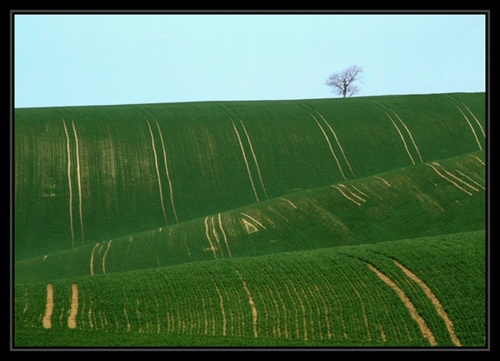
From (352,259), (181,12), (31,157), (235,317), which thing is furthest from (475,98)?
(181,12)

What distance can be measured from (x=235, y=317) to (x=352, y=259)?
5438 millimetres

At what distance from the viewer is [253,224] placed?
34.2 metres

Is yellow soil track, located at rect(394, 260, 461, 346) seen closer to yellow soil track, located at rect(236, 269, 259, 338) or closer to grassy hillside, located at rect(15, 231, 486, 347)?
grassy hillside, located at rect(15, 231, 486, 347)

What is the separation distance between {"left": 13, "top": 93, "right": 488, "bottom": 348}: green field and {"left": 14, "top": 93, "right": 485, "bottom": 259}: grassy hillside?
0.45 ft

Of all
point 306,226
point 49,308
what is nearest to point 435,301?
point 49,308

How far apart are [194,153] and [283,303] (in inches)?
1185

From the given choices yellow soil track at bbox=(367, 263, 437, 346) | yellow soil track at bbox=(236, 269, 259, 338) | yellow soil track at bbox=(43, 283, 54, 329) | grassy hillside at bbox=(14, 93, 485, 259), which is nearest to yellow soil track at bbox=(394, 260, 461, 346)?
yellow soil track at bbox=(367, 263, 437, 346)

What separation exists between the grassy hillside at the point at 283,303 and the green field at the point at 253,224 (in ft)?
0.19

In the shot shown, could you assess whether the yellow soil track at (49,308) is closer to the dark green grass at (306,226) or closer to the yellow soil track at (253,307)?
the yellow soil track at (253,307)

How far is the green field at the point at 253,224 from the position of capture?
61.8 ft

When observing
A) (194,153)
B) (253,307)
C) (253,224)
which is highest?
(194,153)

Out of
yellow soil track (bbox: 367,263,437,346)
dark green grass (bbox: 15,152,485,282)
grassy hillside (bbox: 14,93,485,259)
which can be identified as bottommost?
yellow soil track (bbox: 367,263,437,346)

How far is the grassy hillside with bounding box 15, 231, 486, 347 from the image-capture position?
17.9 m

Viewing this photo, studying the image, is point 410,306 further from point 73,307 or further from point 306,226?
point 306,226
